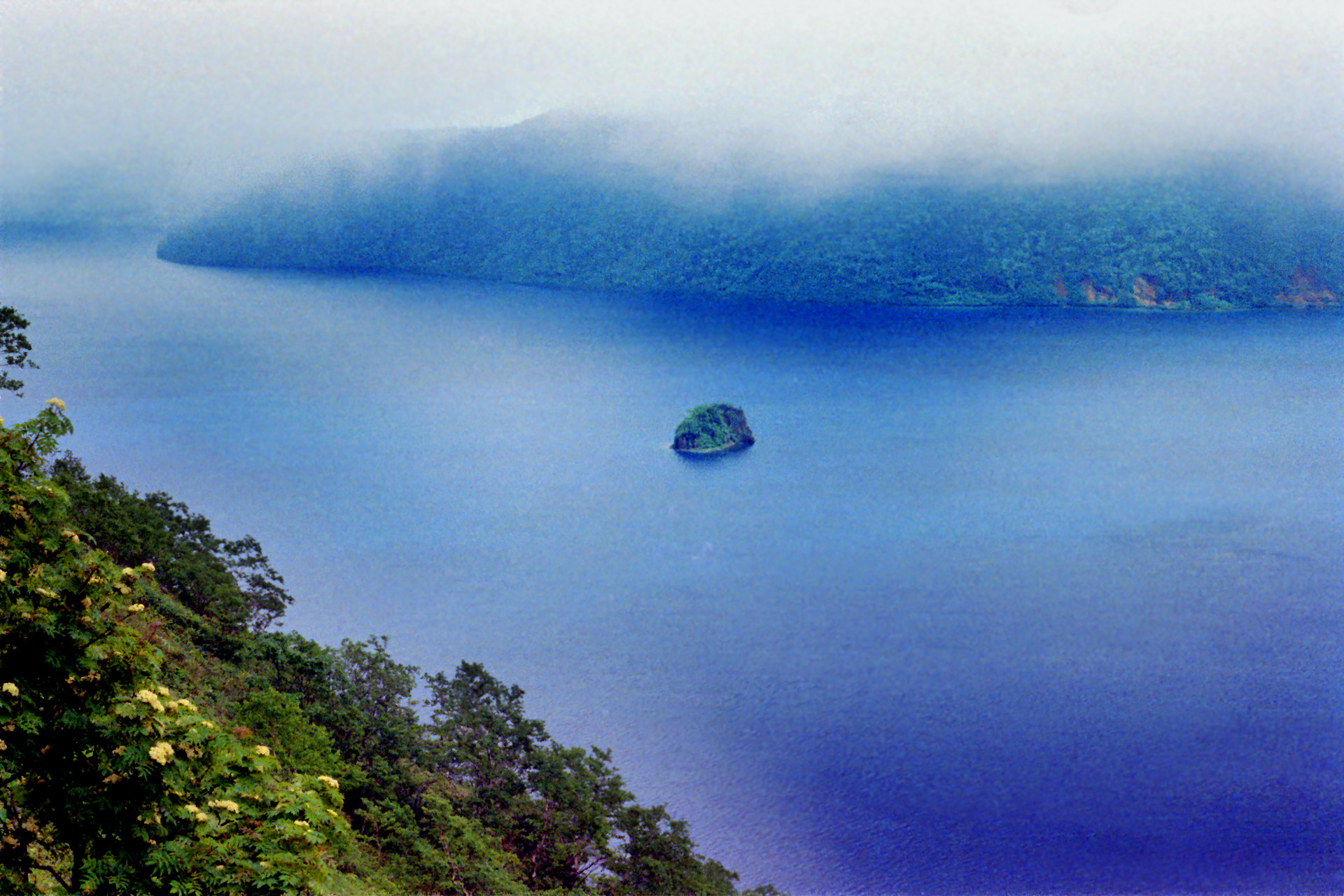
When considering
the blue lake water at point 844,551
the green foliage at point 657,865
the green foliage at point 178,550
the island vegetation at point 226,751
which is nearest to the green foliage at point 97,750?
the island vegetation at point 226,751

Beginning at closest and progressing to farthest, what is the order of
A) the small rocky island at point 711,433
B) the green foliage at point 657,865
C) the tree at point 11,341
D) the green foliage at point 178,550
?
the green foliage at point 657,865
the green foliage at point 178,550
the tree at point 11,341
the small rocky island at point 711,433

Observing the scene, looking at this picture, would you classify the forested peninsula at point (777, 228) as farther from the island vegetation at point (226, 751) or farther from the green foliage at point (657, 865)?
the green foliage at point (657, 865)

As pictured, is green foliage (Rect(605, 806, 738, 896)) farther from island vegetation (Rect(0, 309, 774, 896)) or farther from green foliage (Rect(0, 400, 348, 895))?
green foliage (Rect(0, 400, 348, 895))

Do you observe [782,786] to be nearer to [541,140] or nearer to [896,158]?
[896,158]

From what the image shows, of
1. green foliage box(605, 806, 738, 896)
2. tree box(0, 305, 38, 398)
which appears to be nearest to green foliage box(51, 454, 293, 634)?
tree box(0, 305, 38, 398)

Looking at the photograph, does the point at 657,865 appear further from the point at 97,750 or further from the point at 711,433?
the point at 711,433

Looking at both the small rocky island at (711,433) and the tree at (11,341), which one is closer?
the tree at (11,341)

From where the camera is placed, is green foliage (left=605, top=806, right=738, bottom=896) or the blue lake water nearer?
green foliage (left=605, top=806, right=738, bottom=896)
